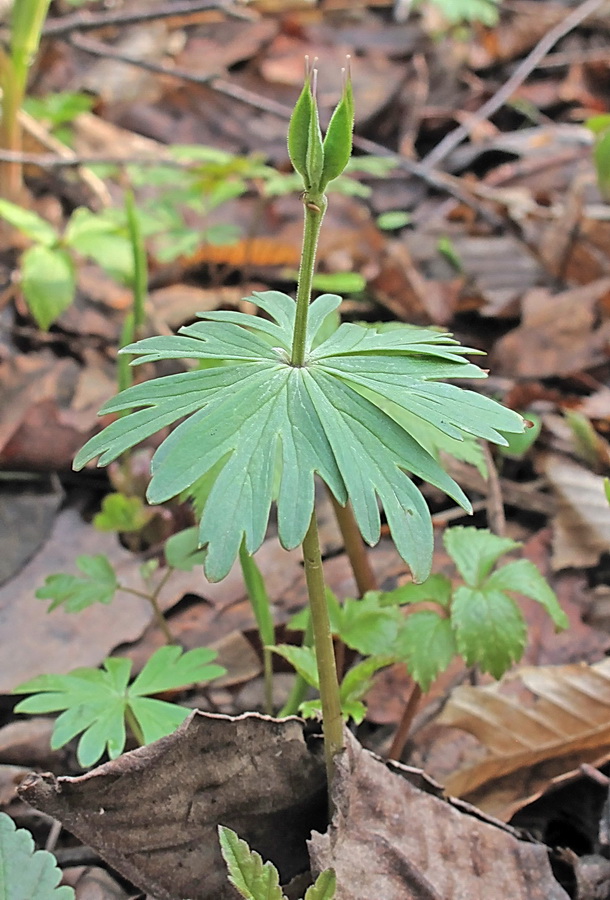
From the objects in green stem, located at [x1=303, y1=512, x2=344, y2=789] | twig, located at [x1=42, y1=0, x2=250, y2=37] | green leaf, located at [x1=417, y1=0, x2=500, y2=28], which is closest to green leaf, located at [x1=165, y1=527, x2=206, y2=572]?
green stem, located at [x1=303, y1=512, x2=344, y2=789]

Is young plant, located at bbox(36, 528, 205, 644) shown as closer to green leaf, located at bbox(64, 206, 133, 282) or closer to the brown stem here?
the brown stem

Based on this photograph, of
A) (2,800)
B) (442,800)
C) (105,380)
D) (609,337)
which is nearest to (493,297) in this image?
(609,337)

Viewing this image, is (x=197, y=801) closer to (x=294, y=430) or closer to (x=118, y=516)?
(x=294, y=430)

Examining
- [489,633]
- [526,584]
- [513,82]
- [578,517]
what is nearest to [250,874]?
[489,633]

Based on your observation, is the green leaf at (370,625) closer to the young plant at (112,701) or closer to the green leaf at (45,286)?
the young plant at (112,701)

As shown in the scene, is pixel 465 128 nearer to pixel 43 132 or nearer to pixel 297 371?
pixel 43 132

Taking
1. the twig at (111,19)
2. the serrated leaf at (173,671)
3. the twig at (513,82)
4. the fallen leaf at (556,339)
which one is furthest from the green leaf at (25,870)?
the twig at (513,82)
